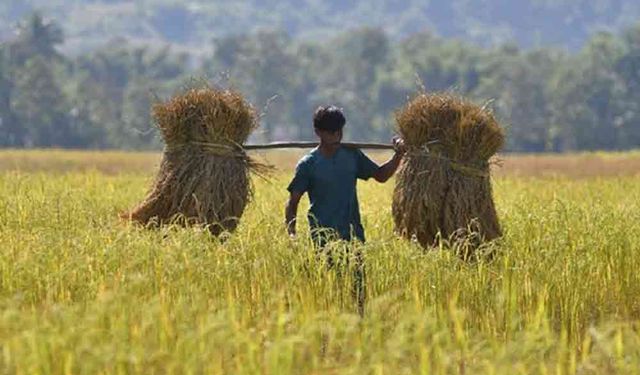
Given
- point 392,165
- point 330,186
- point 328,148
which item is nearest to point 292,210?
point 330,186

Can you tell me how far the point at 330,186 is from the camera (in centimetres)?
861

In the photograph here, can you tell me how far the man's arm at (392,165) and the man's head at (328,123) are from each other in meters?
0.45

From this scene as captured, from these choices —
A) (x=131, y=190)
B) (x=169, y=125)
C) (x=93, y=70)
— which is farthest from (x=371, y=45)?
(x=169, y=125)

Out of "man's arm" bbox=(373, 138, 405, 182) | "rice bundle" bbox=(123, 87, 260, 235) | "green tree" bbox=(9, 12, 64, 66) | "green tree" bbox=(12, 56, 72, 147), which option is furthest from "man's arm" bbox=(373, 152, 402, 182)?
"green tree" bbox=(9, 12, 64, 66)

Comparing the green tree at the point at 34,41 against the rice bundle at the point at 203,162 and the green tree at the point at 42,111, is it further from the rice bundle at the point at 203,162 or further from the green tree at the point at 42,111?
the rice bundle at the point at 203,162

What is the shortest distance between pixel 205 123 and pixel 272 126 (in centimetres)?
11021

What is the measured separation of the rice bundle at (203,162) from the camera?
33.2 feet

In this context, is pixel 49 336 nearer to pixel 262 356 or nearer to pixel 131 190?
pixel 262 356

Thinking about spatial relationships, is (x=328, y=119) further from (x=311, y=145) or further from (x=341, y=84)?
(x=341, y=84)

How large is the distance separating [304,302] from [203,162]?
2951 millimetres

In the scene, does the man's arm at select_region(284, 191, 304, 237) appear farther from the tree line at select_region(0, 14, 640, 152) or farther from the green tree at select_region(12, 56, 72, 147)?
the green tree at select_region(12, 56, 72, 147)

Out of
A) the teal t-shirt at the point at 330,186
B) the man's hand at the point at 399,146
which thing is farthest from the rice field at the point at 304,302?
the man's hand at the point at 399,146

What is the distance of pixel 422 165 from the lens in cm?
948

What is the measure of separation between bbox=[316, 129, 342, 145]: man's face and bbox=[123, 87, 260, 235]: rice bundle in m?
1.61
